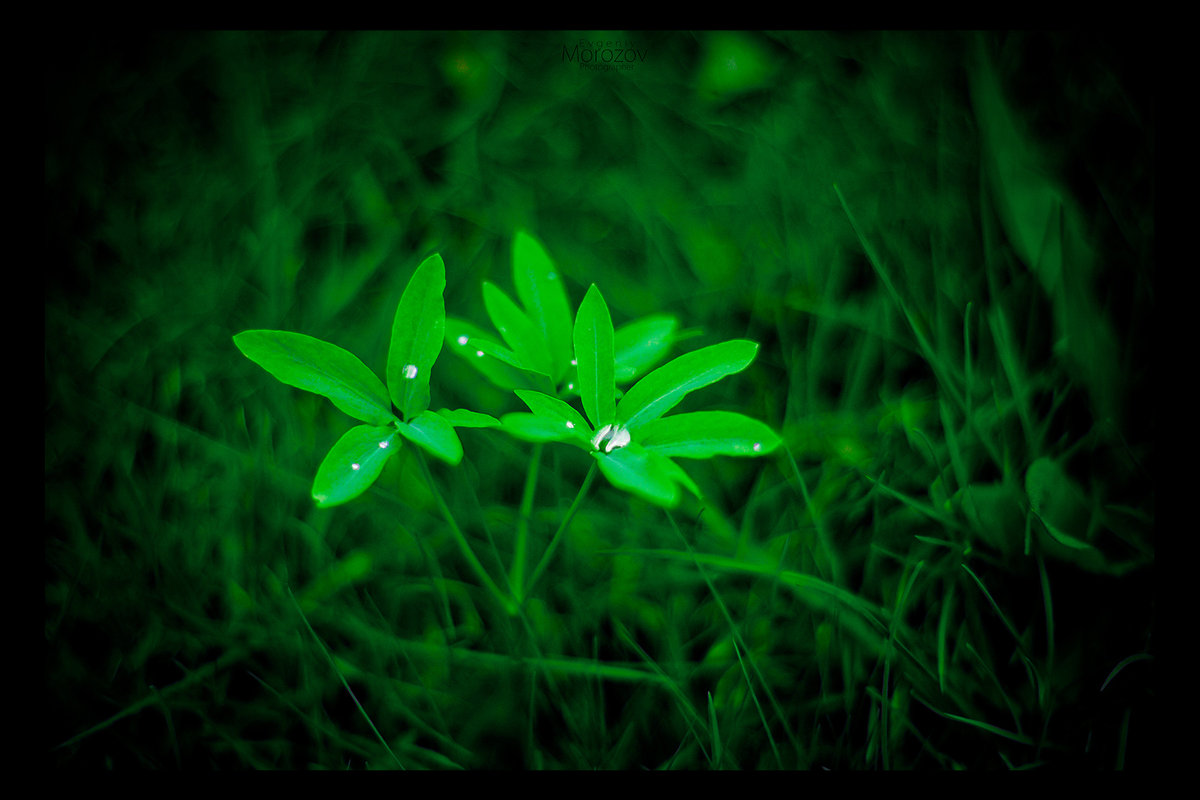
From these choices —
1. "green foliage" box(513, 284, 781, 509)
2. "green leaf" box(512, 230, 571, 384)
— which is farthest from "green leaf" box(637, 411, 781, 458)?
"green leaf" box(512, 230, 571, 384)

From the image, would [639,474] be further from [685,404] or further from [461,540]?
[685,404]

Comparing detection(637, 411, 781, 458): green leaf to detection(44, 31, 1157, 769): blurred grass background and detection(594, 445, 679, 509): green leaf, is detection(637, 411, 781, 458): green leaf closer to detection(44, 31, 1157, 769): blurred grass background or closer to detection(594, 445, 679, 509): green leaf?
detection(594, 445, 679, 509): green leaf

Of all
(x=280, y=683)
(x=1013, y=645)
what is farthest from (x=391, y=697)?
(x=1013, y=645)

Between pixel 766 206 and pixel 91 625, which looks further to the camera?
pixel 766 206

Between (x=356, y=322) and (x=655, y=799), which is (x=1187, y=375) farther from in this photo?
(x=356, y=322)

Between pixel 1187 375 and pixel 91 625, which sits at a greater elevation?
pixel 1187 375

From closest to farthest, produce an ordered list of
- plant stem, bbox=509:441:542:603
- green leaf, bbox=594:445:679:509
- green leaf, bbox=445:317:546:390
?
green leaf, bbox=594:445:679:509
green leaf, bbox=445:317:546:390
plant stem, bbox=509:441:542:603

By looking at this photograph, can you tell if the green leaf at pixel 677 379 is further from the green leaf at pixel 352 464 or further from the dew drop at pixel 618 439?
the green leaf at pixel 352 464
